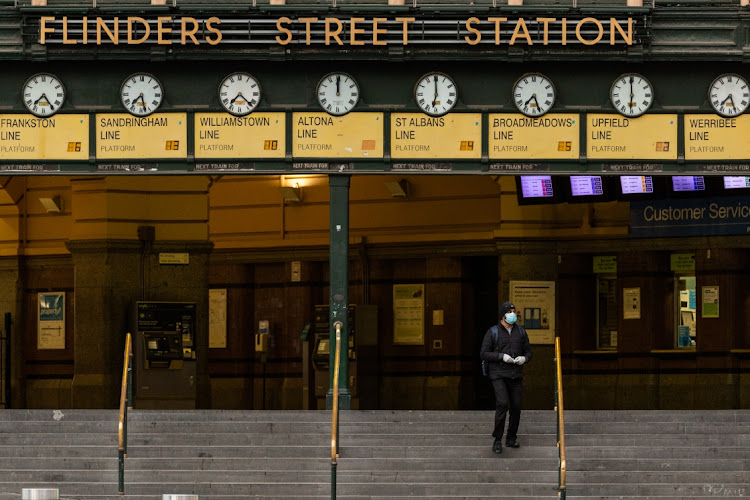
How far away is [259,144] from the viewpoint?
19297mm

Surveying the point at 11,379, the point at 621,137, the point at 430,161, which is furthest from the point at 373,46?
the point at 11,379

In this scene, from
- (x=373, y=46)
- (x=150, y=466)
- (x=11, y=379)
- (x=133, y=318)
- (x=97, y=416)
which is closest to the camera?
(x=150, y=466)

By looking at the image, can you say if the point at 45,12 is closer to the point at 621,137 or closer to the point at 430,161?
the point at 430,161

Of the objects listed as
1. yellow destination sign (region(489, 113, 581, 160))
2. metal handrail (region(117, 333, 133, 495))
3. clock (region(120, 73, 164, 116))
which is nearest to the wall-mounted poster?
yellow destination sign (region(489, 113, 581, 160))

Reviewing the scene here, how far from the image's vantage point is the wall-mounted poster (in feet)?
77.5

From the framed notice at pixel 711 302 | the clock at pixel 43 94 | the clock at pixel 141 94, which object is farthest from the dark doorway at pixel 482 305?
the clock at pixel 43 94

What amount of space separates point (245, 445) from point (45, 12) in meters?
6.48

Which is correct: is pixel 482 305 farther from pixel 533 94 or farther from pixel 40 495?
pixel 40 495

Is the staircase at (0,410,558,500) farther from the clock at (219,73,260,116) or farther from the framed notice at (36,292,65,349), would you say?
the framed notice at (36,292,65,349)

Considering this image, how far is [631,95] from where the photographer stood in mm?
19281

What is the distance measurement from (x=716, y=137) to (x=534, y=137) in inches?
92.3

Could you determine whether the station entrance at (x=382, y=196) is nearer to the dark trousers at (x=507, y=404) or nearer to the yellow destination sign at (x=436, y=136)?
the yellow destination sign at (x=436, y=136)

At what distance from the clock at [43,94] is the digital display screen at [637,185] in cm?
878

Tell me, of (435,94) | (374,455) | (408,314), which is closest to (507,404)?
(374,455)
